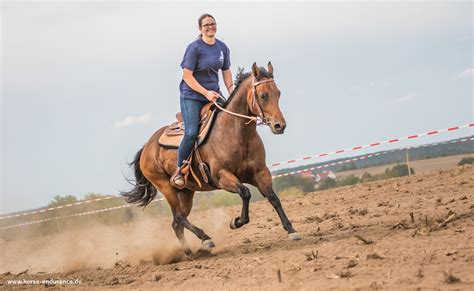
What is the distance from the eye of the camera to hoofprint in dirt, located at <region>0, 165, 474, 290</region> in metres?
6.00

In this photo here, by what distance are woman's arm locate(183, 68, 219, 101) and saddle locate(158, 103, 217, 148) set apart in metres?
0.19

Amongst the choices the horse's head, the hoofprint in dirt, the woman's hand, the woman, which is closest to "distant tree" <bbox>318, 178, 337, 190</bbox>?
the hoofprint in dirt

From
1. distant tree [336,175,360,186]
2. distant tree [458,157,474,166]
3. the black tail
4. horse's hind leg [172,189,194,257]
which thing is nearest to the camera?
horse's hind leg [172,189,194,257]

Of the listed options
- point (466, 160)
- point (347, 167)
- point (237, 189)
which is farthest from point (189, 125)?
point (347, 167)

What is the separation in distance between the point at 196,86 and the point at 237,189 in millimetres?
1559

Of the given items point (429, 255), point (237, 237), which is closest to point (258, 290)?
point (429, 255)

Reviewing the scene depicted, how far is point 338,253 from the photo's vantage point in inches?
282

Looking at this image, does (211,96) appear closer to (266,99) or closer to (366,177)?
(266,99)

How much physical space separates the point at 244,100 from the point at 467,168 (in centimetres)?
875

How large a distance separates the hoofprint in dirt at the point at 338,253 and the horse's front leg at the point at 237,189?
426 millimetres

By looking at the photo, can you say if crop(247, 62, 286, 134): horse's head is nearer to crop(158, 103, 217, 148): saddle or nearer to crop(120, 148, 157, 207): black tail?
crop(158, 103, 217, 148): saddle

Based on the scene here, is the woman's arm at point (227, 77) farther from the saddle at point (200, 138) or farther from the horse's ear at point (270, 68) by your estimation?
the horse's ear at point (270, 68)

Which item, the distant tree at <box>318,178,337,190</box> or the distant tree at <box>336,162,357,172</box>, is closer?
the distant tree at <box>318,178,337,190</box>

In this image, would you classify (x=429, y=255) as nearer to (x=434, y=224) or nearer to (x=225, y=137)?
(x=434, y=224)
